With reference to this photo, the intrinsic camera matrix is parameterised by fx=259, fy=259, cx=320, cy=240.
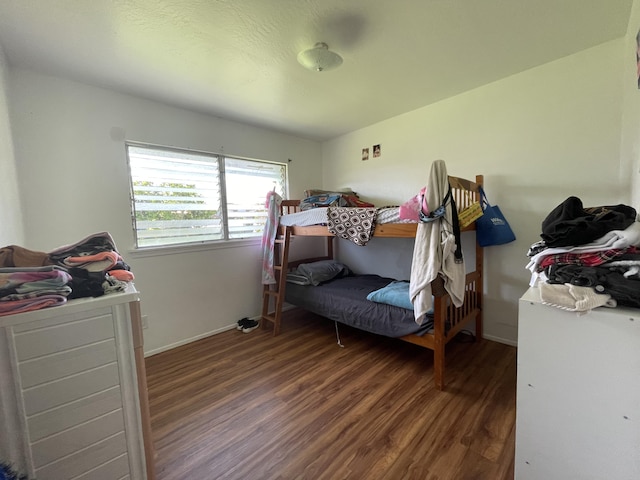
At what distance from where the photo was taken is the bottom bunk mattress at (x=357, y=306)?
2.14m

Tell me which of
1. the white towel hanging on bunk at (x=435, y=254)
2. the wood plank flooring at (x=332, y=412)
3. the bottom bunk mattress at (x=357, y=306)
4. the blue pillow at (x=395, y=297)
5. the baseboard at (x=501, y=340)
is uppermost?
the white towel hanging on bunk at (x=435, y=254)

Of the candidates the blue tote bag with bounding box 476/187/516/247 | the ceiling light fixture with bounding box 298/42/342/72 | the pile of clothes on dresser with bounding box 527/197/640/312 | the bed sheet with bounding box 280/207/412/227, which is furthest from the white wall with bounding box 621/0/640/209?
the ceiling light fixture with bounding box 298/42/342/72

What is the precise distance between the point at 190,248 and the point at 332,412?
203 centimetres

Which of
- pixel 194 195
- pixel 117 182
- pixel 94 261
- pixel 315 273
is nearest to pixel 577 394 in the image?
pixel 94 261

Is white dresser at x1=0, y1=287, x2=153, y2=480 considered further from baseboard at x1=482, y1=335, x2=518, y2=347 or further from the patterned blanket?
baseboard at x1=482, y1=335, x2=518, y2=347

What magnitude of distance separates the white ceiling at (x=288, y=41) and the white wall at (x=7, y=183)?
9.8 inches

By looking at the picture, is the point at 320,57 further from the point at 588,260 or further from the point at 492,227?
the point at 492,227

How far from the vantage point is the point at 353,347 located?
2.54 metres

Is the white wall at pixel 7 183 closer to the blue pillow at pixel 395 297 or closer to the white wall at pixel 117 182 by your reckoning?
the white wall at pixel 117 182

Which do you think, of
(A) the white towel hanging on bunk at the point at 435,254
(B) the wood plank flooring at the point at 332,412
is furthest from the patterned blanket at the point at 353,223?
(B) the wood plank flooring at the point at 332,412

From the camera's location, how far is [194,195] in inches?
108

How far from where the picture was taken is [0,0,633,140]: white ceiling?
1.42 meters

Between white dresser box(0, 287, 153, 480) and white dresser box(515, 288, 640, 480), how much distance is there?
1.50 meters

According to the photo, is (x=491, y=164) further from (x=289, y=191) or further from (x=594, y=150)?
(x=289, y=191)
